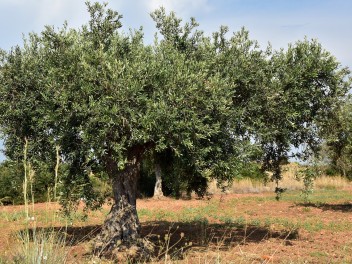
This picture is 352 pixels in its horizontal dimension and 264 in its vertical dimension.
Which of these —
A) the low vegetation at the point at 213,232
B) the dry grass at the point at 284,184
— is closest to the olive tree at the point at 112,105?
the low vegetation at the point at 213,232

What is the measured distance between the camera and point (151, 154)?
15664 millimetres

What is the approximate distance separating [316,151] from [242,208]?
1209 cm

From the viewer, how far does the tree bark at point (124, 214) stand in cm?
1302

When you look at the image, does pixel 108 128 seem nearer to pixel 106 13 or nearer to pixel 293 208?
pixel 106 13

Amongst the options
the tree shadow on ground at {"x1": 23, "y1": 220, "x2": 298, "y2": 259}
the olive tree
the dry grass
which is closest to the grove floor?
the tree shadow on ground at {"x1": 23, "y1": 220, "x2": 298, "y2": 259}

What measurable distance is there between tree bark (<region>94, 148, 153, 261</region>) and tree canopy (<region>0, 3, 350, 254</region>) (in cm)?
3

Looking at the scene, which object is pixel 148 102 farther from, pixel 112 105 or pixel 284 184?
pixel 284 184

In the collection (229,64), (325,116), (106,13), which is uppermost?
(106,13)

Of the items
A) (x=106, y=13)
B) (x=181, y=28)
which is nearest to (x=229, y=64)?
(x=181, y=28)

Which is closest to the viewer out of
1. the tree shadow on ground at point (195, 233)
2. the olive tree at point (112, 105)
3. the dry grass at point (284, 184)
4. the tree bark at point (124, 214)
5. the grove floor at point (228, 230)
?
the olive tree at point (112, 105)

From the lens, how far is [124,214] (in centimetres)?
1330

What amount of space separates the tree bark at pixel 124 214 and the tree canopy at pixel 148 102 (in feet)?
0.10

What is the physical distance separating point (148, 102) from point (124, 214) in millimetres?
4445

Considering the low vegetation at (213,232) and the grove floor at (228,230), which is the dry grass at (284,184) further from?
the grove floor at (228,230)
